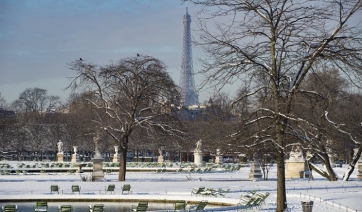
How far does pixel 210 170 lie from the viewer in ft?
176

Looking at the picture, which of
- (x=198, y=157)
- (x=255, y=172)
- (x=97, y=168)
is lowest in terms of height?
(x=255, y=172)

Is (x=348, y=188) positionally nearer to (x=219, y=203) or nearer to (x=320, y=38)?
(x=219, y=203)

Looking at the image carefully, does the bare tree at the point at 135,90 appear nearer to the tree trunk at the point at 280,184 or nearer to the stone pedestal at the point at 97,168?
the stone pedestal at the point at 97,168

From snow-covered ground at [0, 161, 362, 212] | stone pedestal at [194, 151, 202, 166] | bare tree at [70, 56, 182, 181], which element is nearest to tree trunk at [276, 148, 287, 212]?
snow-covered ground at [0, 161, 362, 212]

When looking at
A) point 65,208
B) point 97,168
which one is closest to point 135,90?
point 97,168

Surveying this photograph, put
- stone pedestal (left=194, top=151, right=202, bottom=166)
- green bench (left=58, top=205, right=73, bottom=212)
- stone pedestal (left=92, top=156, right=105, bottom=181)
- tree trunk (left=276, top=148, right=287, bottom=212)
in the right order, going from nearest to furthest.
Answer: tree trunk (left=276, top=148, right=287, bottom=212) → green bench (left=58, top=205, right=73, bottom=212) → stone pedestal (left=92, top=156, right=105, bottom=181) → stone pedestal (left=194, top=151, right=202, bottom=166)

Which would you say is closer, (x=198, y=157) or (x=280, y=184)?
(x=280, y=184)

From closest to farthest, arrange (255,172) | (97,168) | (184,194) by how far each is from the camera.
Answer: (184,194) → (97,168) → (255,172)

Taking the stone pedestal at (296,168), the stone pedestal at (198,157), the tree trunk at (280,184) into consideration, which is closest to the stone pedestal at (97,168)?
the stone pedestal at (296,168)

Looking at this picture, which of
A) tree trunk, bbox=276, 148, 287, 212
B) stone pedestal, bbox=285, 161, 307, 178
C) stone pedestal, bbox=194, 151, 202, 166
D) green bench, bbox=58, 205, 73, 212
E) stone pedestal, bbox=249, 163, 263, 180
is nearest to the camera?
tree trunk, bbox=276, 148, 287, 212

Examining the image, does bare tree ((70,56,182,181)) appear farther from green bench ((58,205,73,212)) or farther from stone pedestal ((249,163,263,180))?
green bench ((58,205,73,212))

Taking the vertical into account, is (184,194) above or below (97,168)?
below

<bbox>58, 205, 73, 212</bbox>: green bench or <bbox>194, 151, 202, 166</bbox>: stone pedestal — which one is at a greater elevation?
<bbox>194, 151, 202, 166</bbox>: stone pedestal

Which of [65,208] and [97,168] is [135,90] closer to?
[97,168]
